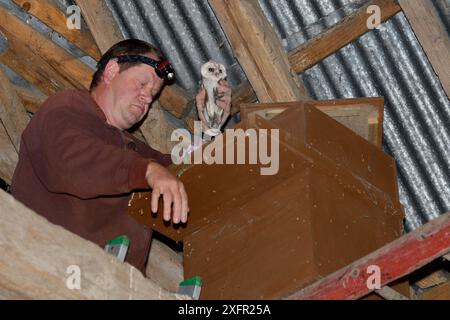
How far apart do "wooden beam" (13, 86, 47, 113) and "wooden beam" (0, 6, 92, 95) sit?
129mm

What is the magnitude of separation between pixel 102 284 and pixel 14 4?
272 centimetres

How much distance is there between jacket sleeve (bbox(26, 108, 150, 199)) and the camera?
13.5ft

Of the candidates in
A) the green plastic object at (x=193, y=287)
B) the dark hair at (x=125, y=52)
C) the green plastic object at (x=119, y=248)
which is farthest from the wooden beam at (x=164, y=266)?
the green plastic object at (x=119, y=248)

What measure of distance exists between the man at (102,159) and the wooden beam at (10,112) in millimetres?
987

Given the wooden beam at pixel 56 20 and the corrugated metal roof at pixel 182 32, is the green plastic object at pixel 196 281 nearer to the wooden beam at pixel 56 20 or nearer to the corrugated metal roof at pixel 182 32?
the corrugated metal roof at pixel 182 32

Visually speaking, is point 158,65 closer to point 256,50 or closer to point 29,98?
point 256,50

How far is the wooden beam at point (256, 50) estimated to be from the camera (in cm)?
544

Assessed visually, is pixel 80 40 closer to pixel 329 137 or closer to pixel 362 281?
pixel 329 137

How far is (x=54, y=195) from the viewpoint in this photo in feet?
14.7

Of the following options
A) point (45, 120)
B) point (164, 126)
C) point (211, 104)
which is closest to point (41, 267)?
point (45, 120)

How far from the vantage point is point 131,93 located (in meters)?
4.98

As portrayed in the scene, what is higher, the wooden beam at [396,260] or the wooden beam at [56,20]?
the wooden beam at [56,20]

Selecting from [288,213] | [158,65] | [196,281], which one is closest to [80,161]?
[196,281]

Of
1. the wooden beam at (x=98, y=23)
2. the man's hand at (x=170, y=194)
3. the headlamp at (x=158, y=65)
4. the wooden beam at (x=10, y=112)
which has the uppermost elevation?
the wooden beam at (x=98, y=23)
